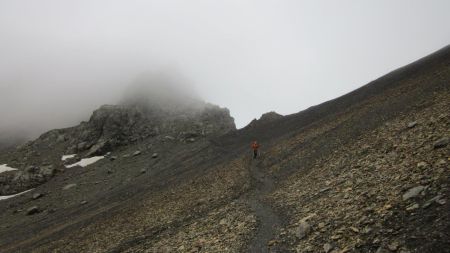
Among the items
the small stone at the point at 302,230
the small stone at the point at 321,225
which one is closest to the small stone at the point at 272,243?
the small stone at the point at 302,230

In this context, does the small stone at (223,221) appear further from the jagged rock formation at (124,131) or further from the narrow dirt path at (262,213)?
the jagged rock formation at (124,131)

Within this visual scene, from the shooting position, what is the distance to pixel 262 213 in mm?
23375

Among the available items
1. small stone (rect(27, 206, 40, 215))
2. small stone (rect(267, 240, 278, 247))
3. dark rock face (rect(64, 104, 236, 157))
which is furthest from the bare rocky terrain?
dark rock face (rect(64, 104, 236, 157))

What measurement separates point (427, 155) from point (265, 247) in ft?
29.9

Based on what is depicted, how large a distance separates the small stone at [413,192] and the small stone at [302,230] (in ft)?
14.6

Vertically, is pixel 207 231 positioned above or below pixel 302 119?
below

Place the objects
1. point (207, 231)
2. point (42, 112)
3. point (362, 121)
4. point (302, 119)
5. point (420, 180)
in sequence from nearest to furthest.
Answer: point (420, 180) < point (207, 231) < point (362, 121) < point (302, 119) < point (42, 112)

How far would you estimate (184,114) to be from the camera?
102 metres

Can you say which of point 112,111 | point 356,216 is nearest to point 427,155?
point 356,216

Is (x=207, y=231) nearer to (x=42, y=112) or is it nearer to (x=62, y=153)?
(x=62, y=153)

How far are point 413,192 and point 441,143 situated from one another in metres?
5.09

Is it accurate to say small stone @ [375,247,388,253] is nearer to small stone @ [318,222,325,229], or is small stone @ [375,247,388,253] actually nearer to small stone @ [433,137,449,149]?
small stone @ [318,222,325,229]

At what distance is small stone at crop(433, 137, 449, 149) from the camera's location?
58.0 ft

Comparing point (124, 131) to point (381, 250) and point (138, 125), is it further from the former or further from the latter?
point (381, 250)
